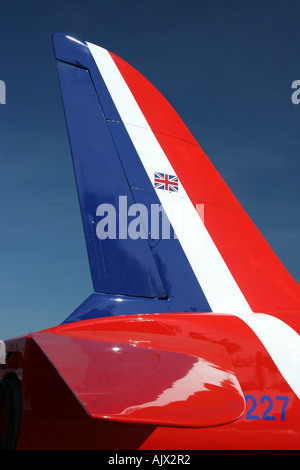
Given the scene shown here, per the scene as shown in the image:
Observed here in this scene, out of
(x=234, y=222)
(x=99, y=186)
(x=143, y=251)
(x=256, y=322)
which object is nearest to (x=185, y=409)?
(x=256, y=322)

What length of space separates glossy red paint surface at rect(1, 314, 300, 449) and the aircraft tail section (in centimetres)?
48

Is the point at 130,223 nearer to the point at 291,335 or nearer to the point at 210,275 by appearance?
the point at 210,275

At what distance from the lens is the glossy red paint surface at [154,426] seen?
2770mm

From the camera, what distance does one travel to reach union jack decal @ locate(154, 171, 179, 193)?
443cm

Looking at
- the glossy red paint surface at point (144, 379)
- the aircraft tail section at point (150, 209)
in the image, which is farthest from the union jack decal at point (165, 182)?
the glossy red paint surface at point (144, 379)

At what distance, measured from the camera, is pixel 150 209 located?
4.18 metres

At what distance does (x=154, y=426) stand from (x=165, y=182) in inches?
96.9

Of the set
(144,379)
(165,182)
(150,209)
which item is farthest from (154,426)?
(165,182)

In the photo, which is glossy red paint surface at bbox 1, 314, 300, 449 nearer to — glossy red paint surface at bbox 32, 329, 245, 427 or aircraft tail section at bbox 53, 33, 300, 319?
glossy red paint surface at bbox 32, 329, 245, 427

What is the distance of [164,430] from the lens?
2791 millimetres

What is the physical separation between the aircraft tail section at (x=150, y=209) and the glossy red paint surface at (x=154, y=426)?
485 millimetres

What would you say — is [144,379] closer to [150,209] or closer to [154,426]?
[154,426]

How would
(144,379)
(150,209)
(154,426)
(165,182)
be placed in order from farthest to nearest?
(165,182) → (150,209) → (154,426) → (144,379)

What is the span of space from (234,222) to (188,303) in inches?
51.4
